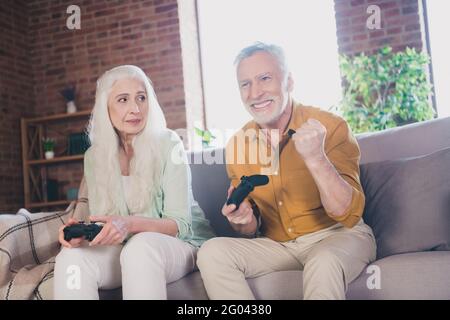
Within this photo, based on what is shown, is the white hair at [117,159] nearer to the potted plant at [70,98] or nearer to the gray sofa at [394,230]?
the gray sofa at [394,230]

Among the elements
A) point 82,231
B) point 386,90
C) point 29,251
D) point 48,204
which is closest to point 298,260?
point 82,231

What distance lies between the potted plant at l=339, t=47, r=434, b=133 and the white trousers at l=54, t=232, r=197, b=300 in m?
2.60

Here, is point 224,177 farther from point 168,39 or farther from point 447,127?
point 168,39

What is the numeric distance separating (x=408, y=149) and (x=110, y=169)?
1132 mm

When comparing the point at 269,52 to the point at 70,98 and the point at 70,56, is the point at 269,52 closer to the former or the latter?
the point at 70,98

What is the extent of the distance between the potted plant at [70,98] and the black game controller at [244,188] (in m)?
3.76

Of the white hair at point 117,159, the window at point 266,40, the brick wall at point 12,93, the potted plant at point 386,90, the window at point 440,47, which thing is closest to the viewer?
the white hair at point 117,159

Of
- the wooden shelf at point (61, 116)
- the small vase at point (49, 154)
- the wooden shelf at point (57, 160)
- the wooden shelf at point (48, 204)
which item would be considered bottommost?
the wooden shelf at point (48, 204)

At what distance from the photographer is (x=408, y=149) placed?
6.77ft

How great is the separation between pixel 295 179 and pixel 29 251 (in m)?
1.04

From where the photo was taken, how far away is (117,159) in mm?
1981

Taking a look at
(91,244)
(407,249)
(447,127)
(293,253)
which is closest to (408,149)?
(447,127)

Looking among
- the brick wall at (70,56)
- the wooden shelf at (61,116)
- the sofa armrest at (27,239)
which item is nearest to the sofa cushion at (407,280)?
the sofa armrest at (27,239)

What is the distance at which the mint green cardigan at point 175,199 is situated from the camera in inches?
70.6
